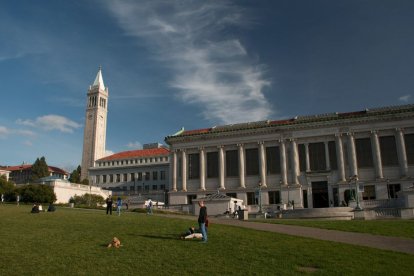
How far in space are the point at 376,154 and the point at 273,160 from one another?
60.3ft

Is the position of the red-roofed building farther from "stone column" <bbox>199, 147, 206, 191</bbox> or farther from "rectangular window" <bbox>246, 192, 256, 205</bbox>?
"rectangular window" <bbox>246, 192, 256, 205</bbox>

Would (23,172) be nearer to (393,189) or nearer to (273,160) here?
(273,160)

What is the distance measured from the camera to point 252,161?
78188mm

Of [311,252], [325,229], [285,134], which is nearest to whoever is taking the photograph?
[311,252]

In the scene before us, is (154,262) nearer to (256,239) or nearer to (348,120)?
(256,239)

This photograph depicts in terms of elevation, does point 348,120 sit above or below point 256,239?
above

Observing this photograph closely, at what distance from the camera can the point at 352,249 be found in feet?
63.6

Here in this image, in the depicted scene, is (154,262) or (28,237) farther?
(28,237)

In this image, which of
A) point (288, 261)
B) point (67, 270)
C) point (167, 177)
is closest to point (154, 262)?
point (67, 270)

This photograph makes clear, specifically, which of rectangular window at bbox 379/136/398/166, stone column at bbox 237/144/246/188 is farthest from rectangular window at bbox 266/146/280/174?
rectangular window at bbox 379/136/398/166

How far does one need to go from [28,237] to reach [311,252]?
50.9 feet

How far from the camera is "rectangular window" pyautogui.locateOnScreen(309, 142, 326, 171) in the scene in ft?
236

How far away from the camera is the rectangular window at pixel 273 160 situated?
75.6 meters

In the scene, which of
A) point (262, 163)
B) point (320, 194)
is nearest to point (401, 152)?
point (320, 194)
